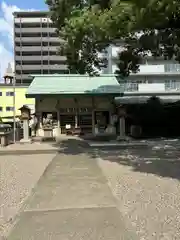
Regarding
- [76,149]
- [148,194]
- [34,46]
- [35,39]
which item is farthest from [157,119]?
[35,39]

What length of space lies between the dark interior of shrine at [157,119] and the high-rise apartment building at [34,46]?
64.0 m

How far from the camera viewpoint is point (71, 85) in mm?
36188

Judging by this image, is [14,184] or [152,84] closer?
[14,184]

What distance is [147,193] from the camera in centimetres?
879

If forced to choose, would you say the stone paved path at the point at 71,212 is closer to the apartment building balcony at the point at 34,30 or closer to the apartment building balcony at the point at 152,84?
the apartment building balcony at the point at 152,84

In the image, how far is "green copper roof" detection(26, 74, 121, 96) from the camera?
34.2 meters

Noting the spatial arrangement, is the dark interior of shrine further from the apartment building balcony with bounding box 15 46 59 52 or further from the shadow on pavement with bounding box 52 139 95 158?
the apartment building balcony with bounding box 15 46 59 52

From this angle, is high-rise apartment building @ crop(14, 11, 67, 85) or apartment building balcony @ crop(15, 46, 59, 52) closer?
high-rise apartment building @ crop(14, 11, 67, 85)

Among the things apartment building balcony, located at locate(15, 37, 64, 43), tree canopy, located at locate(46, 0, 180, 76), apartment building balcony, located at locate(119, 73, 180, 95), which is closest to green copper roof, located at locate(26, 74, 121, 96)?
apartment building balcony, located at locate(119, 73, 180, 95)

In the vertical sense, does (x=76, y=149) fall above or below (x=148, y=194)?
below

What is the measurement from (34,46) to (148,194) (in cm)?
9321

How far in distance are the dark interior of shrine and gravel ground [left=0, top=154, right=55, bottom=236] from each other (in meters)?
18.0

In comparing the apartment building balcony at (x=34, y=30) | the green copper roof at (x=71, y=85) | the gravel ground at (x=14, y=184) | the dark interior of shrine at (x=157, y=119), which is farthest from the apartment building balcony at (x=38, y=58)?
the gravel ground at (x=14, y=184)

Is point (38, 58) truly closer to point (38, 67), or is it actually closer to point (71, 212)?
point (38, 67)
